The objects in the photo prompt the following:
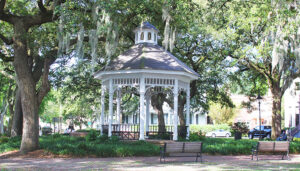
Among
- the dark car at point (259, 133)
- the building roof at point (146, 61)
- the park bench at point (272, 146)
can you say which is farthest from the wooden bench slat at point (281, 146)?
the dark car at point (259, 133)

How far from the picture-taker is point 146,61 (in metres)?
17.6

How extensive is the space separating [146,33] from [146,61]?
2858mm

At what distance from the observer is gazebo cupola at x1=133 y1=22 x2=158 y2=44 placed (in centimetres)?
1962

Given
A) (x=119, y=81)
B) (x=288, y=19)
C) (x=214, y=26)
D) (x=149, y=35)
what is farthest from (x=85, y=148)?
(x=214, y=26)

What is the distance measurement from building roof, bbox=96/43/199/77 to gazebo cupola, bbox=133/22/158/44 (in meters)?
0.55

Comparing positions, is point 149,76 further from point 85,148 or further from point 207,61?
point 207,61

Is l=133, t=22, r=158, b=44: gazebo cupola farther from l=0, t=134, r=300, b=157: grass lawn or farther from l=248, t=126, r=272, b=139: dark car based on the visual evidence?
l=248, t=126, r=272, b=139: dark car

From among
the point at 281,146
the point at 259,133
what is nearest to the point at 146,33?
the point at 281,146

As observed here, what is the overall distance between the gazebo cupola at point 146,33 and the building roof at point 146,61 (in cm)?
55

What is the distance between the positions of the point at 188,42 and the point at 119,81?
6925 millimetres

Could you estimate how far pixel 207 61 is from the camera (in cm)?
2573

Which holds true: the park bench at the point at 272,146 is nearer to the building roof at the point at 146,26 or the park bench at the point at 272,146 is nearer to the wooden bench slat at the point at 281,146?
the wooden bench slat at the point at 281,146

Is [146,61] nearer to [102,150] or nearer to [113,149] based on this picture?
[113,149]

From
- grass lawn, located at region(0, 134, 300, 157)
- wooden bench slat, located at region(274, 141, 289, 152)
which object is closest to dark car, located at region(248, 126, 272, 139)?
grass lawn, located at region(0, 134, 300, 157)
